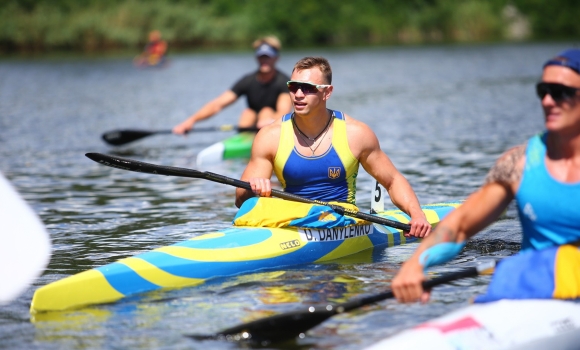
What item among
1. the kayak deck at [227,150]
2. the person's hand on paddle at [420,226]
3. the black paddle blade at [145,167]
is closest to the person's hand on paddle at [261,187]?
the black paddle blade at [145,167]

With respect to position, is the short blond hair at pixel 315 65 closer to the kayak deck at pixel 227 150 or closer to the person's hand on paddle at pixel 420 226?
the person's hand on paddle at pixel 420 226

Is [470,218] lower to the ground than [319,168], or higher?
lower

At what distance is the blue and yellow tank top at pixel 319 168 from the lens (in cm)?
761

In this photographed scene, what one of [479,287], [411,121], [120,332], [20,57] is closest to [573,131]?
[479,287]

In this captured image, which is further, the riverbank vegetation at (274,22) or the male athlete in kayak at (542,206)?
the riverbank vegetation at (274,22)

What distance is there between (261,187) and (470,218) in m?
2.91

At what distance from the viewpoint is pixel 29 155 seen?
15.9m

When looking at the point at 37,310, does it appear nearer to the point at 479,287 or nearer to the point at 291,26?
the point at 479,287

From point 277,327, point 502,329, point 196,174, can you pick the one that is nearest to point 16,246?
point 196,174

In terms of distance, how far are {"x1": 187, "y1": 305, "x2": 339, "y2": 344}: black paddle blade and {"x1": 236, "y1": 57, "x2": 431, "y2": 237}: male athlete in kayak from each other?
2234 mm

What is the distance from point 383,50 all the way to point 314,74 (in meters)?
49.8

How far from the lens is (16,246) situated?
20.0 feet

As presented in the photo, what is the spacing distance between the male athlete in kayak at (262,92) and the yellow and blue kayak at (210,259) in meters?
5.87

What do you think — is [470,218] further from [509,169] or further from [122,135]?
[122,135]
